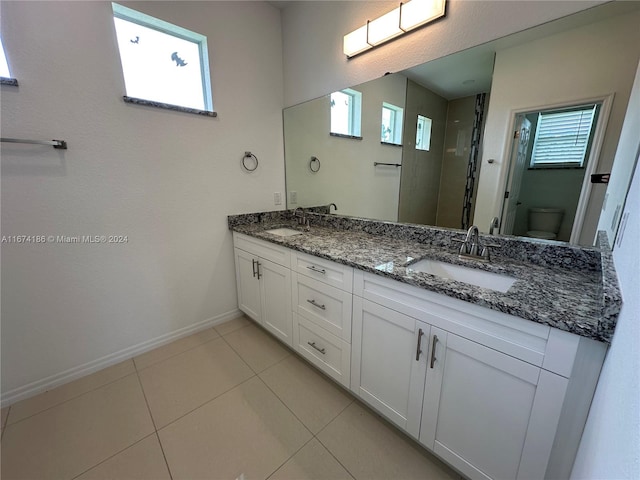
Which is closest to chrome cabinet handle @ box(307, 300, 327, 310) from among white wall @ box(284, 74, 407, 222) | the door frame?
white wall @ box(284, 74, 407, 222)

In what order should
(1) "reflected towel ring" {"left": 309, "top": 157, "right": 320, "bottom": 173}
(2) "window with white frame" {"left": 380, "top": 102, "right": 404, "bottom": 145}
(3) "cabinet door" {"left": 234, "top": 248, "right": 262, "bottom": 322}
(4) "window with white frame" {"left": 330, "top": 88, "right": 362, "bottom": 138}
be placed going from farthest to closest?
(1) "reflected towel ring" {"left": 309, "top": 157, "right": 320, "bottom": 173} → (3) "cabinet door" {"left": 234, "top": 248, "right": 262, "bottom": 322} → (4) "window with white frame" {"left": 330, "top": 88, "right": 362, "bottom": 138} → (2) "window with white frame" {"left": 380, "top": 102, "right": 404, "bottom": 145}

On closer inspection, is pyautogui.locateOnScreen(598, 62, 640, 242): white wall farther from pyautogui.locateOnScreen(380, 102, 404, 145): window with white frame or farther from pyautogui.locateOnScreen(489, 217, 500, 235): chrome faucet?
pyautogui.locateOnScreen(380, 102, 404, 145): window with white frame

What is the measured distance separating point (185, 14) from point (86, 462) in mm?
2575

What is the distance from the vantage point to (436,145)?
1.47 m

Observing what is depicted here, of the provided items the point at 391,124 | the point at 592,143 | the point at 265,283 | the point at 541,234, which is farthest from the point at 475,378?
the point at 391,124

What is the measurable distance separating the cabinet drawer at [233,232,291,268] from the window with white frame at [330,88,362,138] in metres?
1.08

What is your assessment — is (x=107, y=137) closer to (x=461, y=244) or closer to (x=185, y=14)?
(x=185, y=14)

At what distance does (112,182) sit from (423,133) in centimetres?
193

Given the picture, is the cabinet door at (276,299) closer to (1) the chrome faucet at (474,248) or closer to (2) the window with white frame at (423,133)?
(1) the chrome faucet at (474,248)

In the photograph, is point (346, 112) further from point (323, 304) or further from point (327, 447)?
point (327, 447)

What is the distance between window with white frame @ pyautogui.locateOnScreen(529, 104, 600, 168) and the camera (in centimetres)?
104

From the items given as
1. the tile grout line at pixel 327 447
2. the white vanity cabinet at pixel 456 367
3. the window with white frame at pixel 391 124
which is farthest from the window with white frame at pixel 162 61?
the tile grout line at pixel 327 447

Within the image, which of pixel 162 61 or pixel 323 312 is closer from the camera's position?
pixel 323 312

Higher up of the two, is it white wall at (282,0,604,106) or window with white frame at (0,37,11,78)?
white wall at (282,0,604,106)
